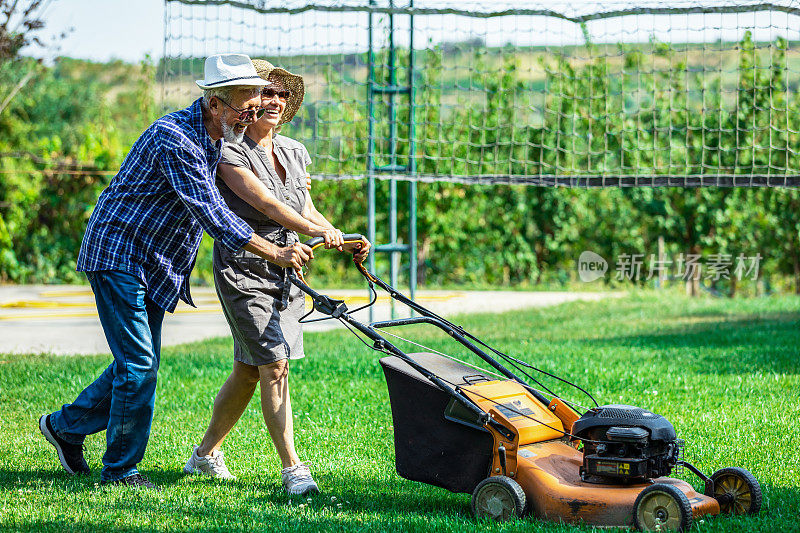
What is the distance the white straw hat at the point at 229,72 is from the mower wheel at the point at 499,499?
1.87 meters

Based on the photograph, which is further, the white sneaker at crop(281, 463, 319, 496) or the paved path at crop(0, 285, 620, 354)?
the paved path at crop(0, 285, 620, 354)

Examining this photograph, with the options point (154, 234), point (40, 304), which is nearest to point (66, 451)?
point (154, 234)

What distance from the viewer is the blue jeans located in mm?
4168

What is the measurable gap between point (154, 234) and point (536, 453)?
1891mm

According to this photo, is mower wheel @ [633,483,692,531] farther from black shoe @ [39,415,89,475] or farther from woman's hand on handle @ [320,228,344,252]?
black shoe @ [39,415,89,475]

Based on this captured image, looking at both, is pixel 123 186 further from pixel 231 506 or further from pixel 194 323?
pixel 194 323

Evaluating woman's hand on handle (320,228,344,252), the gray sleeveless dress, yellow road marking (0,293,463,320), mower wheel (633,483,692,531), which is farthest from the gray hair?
yellow road marking (0,293,463,320)

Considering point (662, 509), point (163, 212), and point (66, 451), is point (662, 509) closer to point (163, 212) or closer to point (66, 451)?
point (163, 212)

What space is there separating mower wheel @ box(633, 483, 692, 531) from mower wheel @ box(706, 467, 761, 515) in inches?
17.5

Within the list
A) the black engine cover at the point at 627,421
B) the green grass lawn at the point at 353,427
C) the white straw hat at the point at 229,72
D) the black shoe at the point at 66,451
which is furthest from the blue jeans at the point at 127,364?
the black engine cover at the point at 627,421

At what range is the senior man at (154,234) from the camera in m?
4.00

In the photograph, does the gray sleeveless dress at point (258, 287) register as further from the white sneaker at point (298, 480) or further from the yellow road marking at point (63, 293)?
the yellow road marking at point (63, 293)

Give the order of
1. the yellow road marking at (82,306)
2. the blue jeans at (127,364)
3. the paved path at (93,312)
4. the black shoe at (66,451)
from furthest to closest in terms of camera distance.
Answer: the yellow road marking at (82,306) < the paved path at (93,312) < the black shoe at (66,451) < the blue jeans at (127,364)

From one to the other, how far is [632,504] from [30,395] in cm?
450
